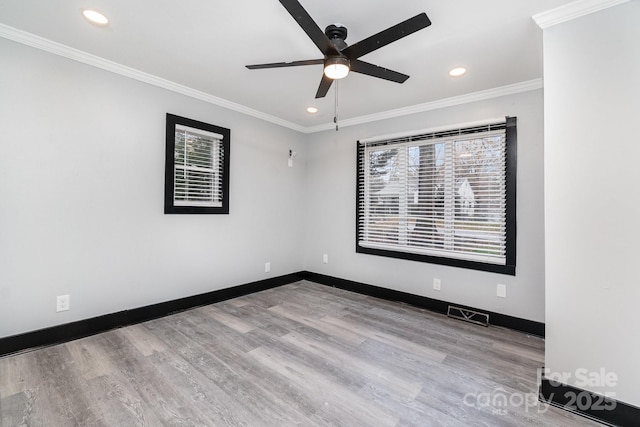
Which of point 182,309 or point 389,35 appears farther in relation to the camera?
point 182,309

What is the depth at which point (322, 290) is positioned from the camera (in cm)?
416

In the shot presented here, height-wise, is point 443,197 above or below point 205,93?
below

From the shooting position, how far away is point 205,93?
333 centimetres

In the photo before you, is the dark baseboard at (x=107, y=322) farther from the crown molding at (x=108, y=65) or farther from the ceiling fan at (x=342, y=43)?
the ceiling fan at (x=342, y=43)

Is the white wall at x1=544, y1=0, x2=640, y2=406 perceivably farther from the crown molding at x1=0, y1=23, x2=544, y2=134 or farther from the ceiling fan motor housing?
the ceiling fan motor housing

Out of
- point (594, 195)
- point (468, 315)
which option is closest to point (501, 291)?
point (468, 315)

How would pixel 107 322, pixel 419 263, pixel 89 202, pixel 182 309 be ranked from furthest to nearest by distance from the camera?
pixel 419 263 < pixel 182 309 < pixel 107 322 < pixel 89 202

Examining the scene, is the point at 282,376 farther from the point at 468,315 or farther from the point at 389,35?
the point at 389,35

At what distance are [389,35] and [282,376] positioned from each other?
241 cm

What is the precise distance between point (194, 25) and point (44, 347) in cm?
291

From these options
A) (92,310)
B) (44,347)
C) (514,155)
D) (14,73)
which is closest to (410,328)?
(514,155)

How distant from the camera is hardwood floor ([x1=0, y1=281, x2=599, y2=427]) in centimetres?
163

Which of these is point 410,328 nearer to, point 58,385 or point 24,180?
point 58,385

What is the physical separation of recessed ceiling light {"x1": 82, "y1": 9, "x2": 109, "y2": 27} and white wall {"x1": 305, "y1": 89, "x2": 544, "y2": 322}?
3.00 meters
